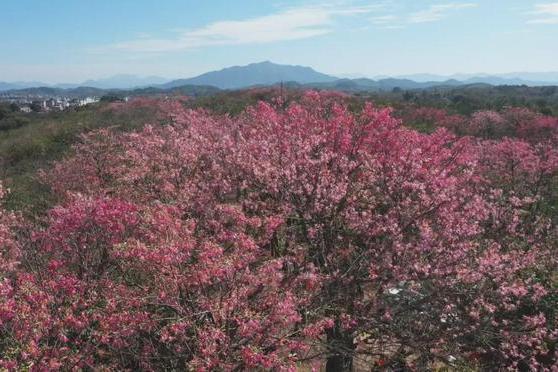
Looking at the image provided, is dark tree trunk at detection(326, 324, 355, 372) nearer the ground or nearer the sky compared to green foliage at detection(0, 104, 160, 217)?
nearer the ground

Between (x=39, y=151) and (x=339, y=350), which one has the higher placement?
(x=39, y=151)

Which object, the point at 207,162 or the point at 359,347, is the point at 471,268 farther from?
the point at 207,162

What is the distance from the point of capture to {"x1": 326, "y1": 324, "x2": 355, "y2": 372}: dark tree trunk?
10258 millimetres

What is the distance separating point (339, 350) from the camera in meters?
9.85

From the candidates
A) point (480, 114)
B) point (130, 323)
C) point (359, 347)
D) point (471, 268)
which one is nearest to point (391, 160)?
point (471, 268)

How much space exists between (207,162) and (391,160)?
17.1 feet

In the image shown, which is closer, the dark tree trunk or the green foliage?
the dark tree trunk

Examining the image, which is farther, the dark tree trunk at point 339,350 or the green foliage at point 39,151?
the green foliage at point 39,151

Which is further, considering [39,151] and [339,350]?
[39,151]

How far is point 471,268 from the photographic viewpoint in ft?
33.3

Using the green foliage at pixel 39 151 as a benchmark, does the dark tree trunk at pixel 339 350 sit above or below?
below

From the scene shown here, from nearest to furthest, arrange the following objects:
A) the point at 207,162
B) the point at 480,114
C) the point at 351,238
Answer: the point at 351,238 < the point at 207,162 < the point at 480,114

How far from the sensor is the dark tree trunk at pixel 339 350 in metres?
10.3

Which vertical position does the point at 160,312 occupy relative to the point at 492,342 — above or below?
above
